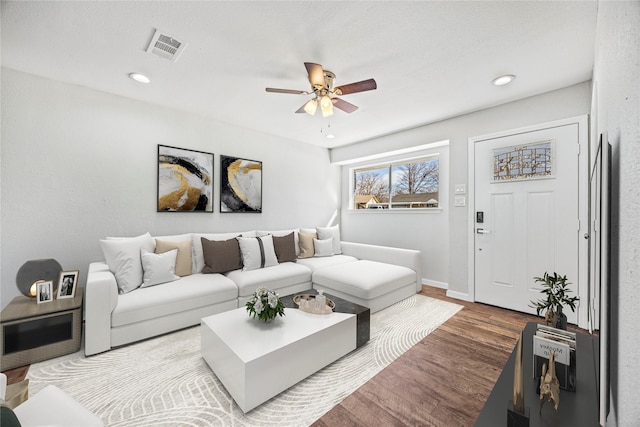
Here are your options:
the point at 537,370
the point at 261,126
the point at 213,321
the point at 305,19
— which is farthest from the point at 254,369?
the point at 261,126

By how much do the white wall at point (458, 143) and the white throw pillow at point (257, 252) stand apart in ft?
7.14

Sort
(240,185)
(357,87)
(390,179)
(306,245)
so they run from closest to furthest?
(357,87) → (240,185) → (306,245) → (390,179)

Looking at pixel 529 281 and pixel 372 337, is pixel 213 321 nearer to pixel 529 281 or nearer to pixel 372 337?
pixel 372 337

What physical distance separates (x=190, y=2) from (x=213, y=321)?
2197mm

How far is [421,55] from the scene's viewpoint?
2.17 metres

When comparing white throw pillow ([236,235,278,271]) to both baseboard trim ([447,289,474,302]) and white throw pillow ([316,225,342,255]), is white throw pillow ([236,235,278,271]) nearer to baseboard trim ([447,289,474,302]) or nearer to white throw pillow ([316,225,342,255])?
white throw pillow ([316,225,342,255])

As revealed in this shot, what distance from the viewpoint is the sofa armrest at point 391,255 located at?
3662 mm

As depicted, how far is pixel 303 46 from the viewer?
2049 millimetres

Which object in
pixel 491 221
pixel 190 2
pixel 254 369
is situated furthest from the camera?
pixel 491 221

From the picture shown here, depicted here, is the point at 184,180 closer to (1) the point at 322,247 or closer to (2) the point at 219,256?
(2) the point at 219,256

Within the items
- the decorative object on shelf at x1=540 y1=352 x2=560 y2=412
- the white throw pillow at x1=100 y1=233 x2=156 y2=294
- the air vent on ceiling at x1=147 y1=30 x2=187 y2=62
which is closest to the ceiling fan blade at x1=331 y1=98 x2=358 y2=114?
the air vent on ceiling at x1=147 y1=30 x2=187 y2=62

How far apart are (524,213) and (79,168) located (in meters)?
4.94

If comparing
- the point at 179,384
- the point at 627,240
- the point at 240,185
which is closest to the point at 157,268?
the point at 179,384

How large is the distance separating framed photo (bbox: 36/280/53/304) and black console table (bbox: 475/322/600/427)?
3122mm
